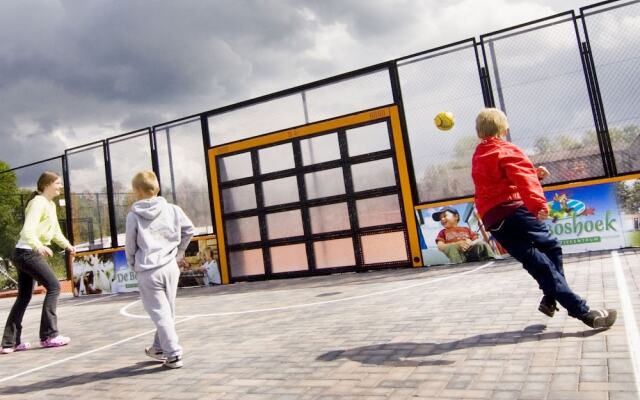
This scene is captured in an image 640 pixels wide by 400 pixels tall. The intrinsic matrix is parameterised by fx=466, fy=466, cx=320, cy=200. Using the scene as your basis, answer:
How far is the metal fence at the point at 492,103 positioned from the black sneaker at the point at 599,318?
249 inches

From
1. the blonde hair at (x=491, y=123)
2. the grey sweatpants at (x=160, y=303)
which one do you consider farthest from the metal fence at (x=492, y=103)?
the grey sweatpants at (x=160, y=303)

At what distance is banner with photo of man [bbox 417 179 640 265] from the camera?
8484 mm

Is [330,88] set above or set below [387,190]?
above

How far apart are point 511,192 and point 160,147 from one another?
36.5 ft

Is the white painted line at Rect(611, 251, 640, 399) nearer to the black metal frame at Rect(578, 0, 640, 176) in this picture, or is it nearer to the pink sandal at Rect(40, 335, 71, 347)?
the black metal frame at Rect(578, 0, 640, 176)

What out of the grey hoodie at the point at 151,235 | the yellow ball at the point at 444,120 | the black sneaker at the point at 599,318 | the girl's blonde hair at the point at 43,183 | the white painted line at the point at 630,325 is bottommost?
the white painted line at the point at 630,325

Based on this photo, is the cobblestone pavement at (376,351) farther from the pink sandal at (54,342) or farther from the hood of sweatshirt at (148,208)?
the hood of sweatshirt at (148,208)

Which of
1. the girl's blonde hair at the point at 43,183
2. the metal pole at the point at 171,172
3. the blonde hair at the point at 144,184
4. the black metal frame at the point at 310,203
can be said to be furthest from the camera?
the metal pole at the point at 171,172

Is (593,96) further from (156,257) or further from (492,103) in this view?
(156,257)

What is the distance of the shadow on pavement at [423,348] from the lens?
3.36 metres

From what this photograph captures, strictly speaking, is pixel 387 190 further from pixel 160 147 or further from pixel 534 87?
pixel 160 147

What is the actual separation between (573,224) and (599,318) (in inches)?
243

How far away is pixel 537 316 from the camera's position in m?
4.11

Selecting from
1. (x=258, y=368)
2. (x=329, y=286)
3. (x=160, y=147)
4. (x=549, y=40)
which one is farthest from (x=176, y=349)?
(x=160, y=147)
